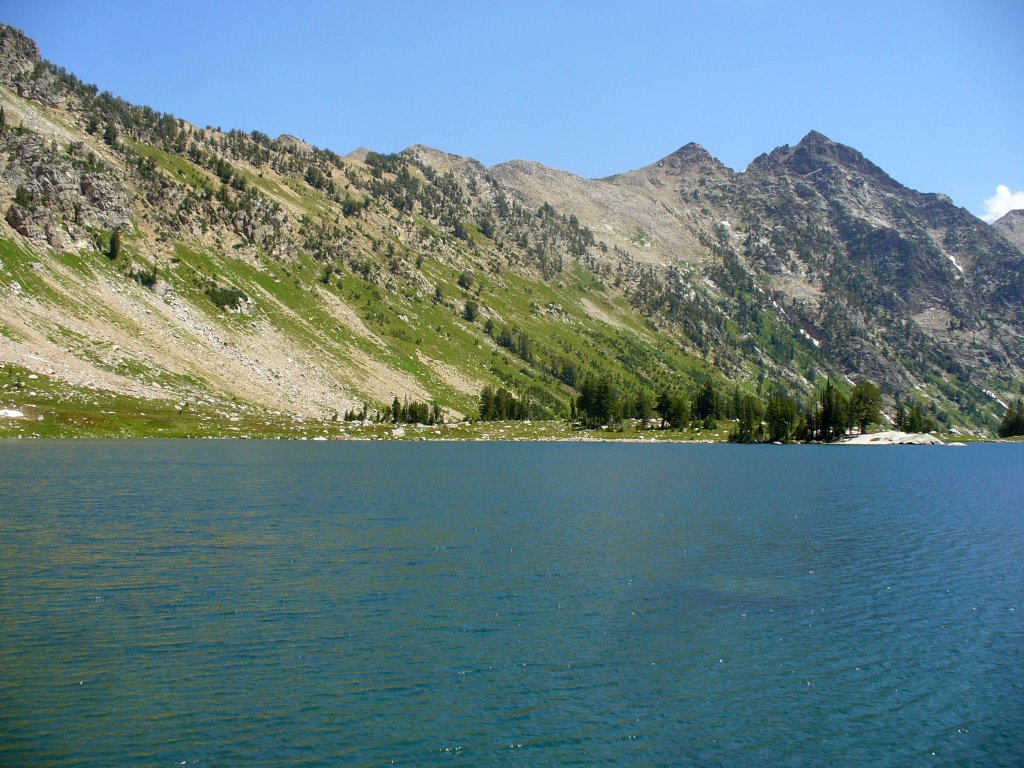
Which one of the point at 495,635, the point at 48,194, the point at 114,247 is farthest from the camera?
the point at 114,247

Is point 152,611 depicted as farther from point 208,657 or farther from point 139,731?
point 139,731

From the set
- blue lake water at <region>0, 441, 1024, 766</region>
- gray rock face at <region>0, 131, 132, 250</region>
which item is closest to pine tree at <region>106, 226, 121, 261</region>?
gray rock face at <region>0, 131, 132, 250</region>

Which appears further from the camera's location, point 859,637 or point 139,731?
point 859,637

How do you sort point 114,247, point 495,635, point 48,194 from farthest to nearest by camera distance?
1. point 114,247
2. point 48,194
3. point 495,635

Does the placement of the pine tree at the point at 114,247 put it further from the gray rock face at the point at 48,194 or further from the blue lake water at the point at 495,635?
the blue lake water at the point at 495,635

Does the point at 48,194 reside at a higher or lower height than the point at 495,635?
higher

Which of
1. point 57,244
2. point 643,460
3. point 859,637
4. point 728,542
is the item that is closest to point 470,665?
point 859,637

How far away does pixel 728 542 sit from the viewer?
49469 mm

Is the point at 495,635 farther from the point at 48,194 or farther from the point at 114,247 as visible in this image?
the point at 48,194

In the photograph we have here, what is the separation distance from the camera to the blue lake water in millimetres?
20469

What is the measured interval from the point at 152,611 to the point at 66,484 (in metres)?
43.5

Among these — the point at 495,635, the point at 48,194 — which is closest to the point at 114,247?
the point at 48,194

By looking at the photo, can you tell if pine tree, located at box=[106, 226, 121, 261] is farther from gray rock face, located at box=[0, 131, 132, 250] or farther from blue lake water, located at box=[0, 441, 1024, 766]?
blue lake water, located at box=[0, 441, 1024, 766]

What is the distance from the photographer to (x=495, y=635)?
94.8 feet
